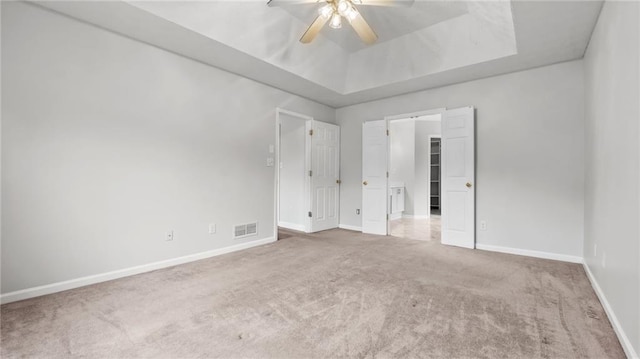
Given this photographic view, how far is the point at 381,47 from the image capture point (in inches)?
169

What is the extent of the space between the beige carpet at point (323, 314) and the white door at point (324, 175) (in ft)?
6.77

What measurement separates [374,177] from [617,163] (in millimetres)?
3432

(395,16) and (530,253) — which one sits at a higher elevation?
(395,16)

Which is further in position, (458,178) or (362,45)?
(362,45)

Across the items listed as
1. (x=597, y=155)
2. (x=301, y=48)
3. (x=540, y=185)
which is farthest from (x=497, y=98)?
(x=301, y=48)

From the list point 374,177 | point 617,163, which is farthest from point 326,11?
point 374,177

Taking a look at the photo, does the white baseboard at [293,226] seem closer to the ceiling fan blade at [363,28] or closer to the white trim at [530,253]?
the white trim at [530,253]

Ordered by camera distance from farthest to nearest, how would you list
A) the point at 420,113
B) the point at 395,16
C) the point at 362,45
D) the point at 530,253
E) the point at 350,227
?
the point at 350,227
the point at 420,113
the point at 362,45
the point at 530,253
the point at 395,16

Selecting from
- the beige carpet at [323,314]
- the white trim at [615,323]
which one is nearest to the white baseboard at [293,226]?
the beige carpet at [323,314]

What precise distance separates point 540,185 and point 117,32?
17.0 feet

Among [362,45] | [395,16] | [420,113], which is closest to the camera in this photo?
[395,16]

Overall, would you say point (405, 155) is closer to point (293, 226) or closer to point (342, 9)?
point (293, 226)

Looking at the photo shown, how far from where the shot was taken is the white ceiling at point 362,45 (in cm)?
258

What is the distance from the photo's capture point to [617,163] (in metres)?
1.90
